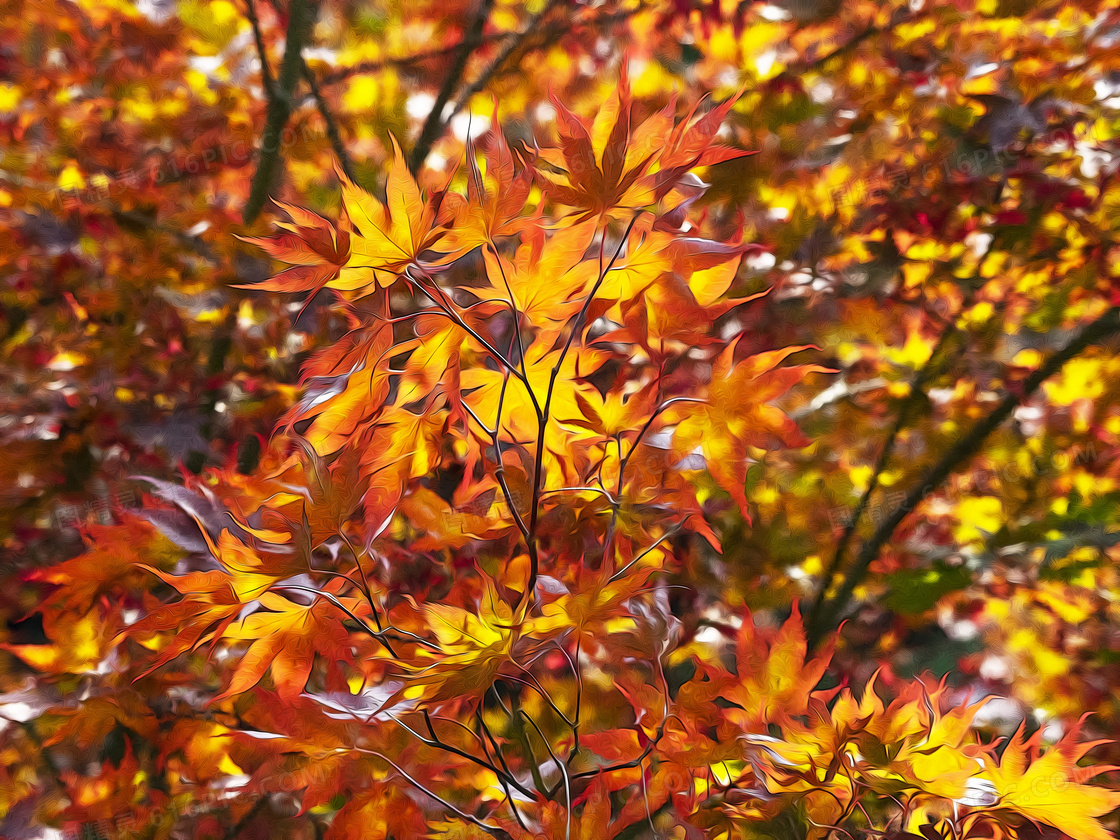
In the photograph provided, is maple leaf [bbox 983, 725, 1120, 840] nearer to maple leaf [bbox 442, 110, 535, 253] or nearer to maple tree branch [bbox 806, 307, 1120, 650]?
maple leaf [bbox 442, 110, 535, 253]

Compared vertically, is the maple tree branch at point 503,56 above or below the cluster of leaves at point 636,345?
above

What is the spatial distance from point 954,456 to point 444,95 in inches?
50.6

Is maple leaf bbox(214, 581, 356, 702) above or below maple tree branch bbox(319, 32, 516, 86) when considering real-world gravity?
below

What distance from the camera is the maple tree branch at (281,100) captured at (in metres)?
1.31

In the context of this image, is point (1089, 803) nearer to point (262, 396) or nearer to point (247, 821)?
point (247, 821)

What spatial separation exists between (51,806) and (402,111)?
1505 millimetres

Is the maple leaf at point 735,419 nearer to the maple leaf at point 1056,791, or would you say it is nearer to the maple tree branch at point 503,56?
the maple leaf at point 1056,791

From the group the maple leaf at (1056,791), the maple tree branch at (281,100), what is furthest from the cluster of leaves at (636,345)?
the maple leaf at (1056,791)

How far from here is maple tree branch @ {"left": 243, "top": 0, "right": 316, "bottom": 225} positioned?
4.30 ft

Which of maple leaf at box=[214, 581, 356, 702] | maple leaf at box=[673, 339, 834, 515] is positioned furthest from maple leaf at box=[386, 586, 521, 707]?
maple leaf at box=[673, 339, 834, 515]

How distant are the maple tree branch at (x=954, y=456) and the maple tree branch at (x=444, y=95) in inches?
47.5

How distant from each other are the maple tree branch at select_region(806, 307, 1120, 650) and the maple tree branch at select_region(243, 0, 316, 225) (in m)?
1.43

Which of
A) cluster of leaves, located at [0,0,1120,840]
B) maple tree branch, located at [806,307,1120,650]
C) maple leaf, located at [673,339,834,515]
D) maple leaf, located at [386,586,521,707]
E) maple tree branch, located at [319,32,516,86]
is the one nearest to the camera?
maple leaf, located at [386,586,521,707]

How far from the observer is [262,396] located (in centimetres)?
150
